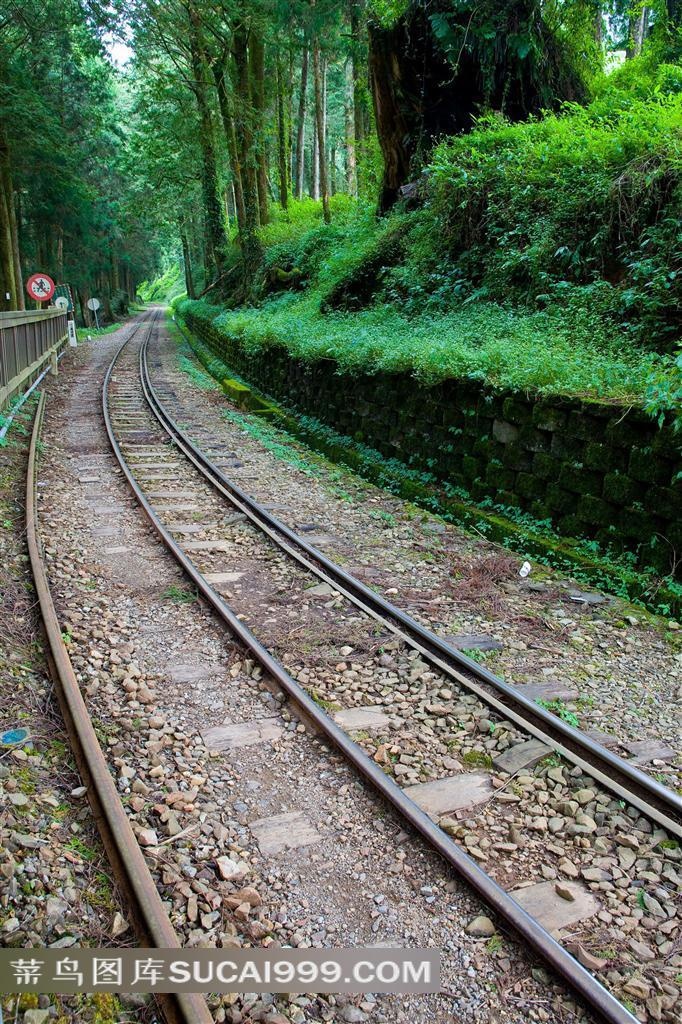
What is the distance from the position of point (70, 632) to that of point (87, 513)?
323 cm

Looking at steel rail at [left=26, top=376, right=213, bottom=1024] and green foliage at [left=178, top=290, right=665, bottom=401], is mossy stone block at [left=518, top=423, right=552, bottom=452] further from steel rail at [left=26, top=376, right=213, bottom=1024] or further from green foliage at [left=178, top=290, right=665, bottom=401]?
steel rail at [left=26, top=376, right=213, bottom=1024]

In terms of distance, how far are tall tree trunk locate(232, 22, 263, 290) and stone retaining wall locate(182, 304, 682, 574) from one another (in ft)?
55.2

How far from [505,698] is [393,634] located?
1101 mm

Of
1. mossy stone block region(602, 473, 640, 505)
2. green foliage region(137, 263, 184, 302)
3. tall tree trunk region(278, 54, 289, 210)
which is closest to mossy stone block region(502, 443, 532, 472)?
mossy stone block region(602, 473, 640, 505)

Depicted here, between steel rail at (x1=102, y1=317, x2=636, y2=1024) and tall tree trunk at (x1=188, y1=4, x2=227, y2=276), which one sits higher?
tall tree trunk at (x1=188, y1=4, x2=227, y2=276)

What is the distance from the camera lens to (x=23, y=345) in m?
14.4

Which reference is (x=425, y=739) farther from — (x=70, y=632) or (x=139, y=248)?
(x=139, y=248)

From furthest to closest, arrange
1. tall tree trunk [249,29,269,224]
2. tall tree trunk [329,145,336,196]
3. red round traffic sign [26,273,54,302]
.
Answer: tall tree trunk [329,145,336,196], tall tree trunk [249,29,269,224], red round traffic sign [26,273,54,302]

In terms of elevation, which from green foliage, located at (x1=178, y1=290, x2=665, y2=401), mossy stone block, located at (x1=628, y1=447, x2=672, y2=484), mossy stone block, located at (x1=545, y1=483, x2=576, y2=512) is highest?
green foliage, located at (x1=178, y1=290, x2=665, y2=401)

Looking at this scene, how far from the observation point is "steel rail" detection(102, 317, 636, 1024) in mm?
2519

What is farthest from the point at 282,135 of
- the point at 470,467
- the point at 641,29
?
the point at 470,467

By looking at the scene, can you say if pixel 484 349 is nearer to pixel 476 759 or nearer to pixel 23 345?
pixel 476 759

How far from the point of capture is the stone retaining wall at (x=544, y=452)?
5.64m

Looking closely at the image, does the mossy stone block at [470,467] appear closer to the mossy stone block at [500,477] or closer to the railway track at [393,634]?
the mossy stone block at [500,477]
